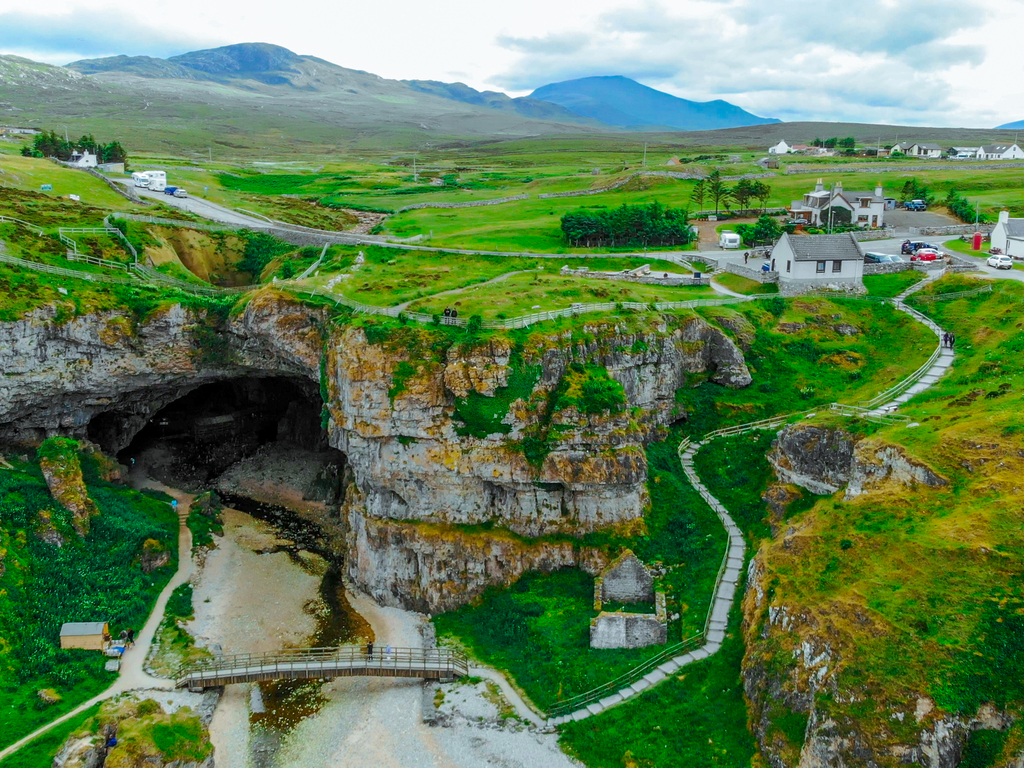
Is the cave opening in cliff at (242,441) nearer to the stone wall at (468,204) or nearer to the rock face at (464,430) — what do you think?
the rock face at (464,430)

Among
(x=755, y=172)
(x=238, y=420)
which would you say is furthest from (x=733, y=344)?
(x=755, y=172)

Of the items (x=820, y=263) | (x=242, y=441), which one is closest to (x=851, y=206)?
(x=820, y=263)

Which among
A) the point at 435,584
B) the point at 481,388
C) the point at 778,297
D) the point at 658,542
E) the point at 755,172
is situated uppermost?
the point at 755,172

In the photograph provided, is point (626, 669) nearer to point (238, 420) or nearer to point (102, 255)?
A: point (238, 420)

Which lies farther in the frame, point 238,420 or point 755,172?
point 755,172

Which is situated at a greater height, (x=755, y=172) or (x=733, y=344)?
(x=755, y=172)

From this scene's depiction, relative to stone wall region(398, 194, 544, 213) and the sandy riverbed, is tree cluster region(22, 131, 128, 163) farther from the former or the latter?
the sandy riverbed

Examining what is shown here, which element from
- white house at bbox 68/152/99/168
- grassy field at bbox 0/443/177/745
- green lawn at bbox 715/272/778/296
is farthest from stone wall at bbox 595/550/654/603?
white house at bbox 68/152/99/168
